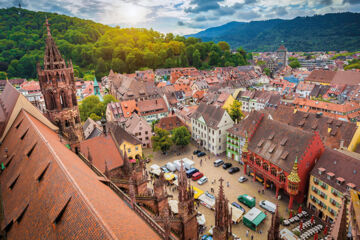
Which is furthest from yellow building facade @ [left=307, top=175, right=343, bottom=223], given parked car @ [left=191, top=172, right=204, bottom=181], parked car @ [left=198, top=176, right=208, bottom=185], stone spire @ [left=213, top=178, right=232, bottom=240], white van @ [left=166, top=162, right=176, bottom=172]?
stone spire @ [left=213, top=178, right=232, bottom=240]

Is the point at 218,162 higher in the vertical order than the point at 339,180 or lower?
lower

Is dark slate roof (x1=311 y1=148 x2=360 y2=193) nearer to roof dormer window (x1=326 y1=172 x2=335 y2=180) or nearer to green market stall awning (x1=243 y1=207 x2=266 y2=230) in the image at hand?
roof dormer window (x1=326 y1=172 x2=335 y2=180)

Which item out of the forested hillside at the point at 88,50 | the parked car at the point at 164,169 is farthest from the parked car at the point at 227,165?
the forested hillside at the point at 88,50

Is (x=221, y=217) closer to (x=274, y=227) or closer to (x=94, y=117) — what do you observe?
(x=274, y=227)

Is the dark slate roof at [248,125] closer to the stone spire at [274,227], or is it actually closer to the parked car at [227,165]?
the parked car at [227,165]

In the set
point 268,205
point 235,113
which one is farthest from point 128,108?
point 268,205

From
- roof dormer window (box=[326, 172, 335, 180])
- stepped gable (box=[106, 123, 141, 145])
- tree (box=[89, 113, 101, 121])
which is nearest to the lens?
roof dormer window (box=[326, 172, 335, 180])

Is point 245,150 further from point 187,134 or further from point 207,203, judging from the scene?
point 187,134
